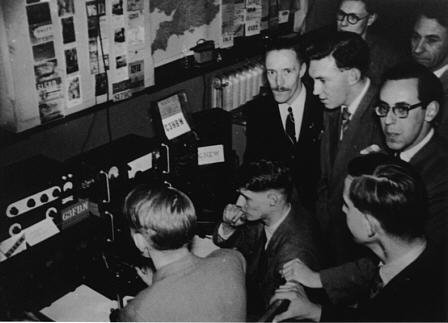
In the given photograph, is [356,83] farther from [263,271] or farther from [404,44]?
[404,44]

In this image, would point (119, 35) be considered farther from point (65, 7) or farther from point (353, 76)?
point (353, 76)

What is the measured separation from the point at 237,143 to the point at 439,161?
193 cm

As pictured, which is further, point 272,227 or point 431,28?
point 431,28

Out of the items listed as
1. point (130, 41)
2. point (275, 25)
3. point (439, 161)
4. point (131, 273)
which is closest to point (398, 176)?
point (439, 161)

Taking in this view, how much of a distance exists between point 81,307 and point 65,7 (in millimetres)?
1521

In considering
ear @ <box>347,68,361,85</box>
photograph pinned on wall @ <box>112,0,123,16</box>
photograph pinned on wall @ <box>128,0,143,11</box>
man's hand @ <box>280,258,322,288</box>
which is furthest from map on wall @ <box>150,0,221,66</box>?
man's hand @ <box>280,258,322,288</box>

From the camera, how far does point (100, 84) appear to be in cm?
298

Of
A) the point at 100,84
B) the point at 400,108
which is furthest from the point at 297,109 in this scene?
the point at 100,84

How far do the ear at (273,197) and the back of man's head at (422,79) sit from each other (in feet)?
2.77

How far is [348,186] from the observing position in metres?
2.11

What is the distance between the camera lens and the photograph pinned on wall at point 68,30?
2639 mm

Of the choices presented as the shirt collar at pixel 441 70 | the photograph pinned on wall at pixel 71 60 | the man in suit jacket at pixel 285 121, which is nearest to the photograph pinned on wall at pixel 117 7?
the photograph pinned on wall at pixel 71 60

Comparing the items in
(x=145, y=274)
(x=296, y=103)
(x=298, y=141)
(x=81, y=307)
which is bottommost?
(x=81, y=307)

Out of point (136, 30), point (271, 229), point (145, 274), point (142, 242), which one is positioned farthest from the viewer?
point (136, 30)
